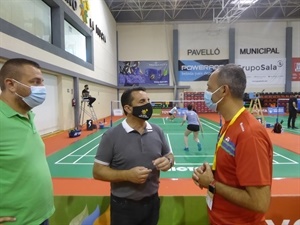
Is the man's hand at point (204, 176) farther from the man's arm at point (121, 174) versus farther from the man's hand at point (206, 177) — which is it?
the man's arm at point (121, 174)

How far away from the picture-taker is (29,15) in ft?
33.8

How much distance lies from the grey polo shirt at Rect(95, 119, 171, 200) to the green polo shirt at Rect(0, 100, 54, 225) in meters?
0.56

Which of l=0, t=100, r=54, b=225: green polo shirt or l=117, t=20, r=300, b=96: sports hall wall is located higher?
l=117, t=20, r=300, b=96: sports hall wall

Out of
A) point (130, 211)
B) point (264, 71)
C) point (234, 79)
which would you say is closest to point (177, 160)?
point (130, 211)

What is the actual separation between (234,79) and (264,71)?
28297 mm

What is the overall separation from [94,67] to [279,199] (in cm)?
1760

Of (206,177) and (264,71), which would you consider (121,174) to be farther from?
(264,71)

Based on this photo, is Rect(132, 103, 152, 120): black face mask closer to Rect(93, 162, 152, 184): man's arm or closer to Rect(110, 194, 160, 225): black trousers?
Rect(93, 162, 152, 184): man's arm

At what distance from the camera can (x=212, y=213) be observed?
1.99 m

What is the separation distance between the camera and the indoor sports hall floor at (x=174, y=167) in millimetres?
4859

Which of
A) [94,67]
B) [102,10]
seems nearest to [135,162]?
[94,67]

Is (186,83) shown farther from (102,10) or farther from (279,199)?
(279,199)

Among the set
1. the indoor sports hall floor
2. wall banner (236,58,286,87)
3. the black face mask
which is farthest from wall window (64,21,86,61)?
wall banner (236,58,286,87)

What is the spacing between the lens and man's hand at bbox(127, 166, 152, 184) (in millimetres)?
2195
